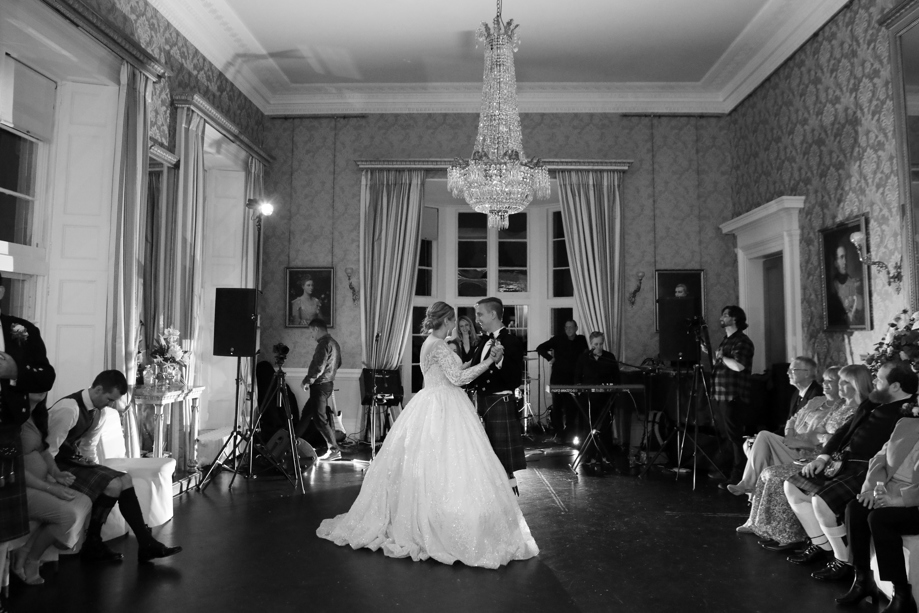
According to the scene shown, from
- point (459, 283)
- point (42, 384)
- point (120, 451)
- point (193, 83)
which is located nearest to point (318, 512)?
point (120, 451)

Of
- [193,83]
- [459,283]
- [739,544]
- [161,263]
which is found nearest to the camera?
[739,544]

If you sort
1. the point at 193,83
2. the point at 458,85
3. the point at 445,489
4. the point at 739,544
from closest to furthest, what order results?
the point at 445,489 → the point at 739,544 → the point at 193,83 → the point at 458,85

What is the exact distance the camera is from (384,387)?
8.70m

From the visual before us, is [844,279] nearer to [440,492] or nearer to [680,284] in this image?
[680,284]

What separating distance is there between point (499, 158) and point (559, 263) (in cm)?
463

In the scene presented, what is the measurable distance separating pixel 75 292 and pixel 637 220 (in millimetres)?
6634

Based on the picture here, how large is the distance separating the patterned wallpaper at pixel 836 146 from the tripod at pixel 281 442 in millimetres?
5050

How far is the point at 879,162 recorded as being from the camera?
19.4 feet

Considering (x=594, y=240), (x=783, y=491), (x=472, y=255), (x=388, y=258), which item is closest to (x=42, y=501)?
A: (x=783, y=491)

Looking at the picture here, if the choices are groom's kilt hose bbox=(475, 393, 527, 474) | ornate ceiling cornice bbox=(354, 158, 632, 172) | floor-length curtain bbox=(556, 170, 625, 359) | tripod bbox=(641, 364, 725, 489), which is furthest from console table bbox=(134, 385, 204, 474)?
floor-length curtain bbox=(556, 170, 625, 359)

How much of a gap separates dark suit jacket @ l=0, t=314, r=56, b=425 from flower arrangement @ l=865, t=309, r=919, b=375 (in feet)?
16.0

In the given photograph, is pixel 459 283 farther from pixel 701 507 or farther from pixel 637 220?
pixel 701 507

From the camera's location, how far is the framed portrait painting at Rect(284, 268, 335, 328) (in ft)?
Answer: 30.9

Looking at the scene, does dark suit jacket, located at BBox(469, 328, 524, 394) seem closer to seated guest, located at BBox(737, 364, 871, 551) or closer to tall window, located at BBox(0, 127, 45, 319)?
seated guest, located at BBox(737, 364, 871, 551)
